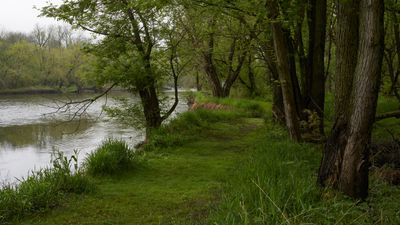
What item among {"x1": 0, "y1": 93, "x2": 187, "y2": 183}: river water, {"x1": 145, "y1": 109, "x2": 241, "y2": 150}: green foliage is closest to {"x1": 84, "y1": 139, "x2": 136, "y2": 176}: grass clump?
{"x1": 145, "y1": 109, "x2": 241, "y2": 150}: green foliage

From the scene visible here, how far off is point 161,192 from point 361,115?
300cm

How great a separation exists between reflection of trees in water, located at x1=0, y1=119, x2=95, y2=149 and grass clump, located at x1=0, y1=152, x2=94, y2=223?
9980 millimetres

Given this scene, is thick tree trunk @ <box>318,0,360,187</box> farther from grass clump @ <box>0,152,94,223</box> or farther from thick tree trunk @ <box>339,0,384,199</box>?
grass clump @ <box>0,152,94,223</box>

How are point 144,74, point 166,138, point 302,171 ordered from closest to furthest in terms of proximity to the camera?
point 302,171 → point 166,138 → point 144,74

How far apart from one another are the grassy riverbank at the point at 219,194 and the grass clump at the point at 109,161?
0.49ft

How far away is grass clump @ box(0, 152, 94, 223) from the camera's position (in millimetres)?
5223

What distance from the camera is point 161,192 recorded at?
6336 mm

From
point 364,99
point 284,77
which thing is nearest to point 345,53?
point 364,99

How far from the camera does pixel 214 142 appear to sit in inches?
446

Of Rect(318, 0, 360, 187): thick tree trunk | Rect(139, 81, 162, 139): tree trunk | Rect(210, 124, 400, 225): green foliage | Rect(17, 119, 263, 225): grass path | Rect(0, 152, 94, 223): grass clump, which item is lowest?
Rect(17, 119, 263, 225): grass path

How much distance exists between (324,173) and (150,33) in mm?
8596

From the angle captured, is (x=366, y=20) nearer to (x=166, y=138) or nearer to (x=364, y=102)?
(x=364, y=102)

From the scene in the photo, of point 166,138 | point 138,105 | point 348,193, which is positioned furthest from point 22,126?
point 348,193

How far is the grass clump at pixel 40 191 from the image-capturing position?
5.22 m
